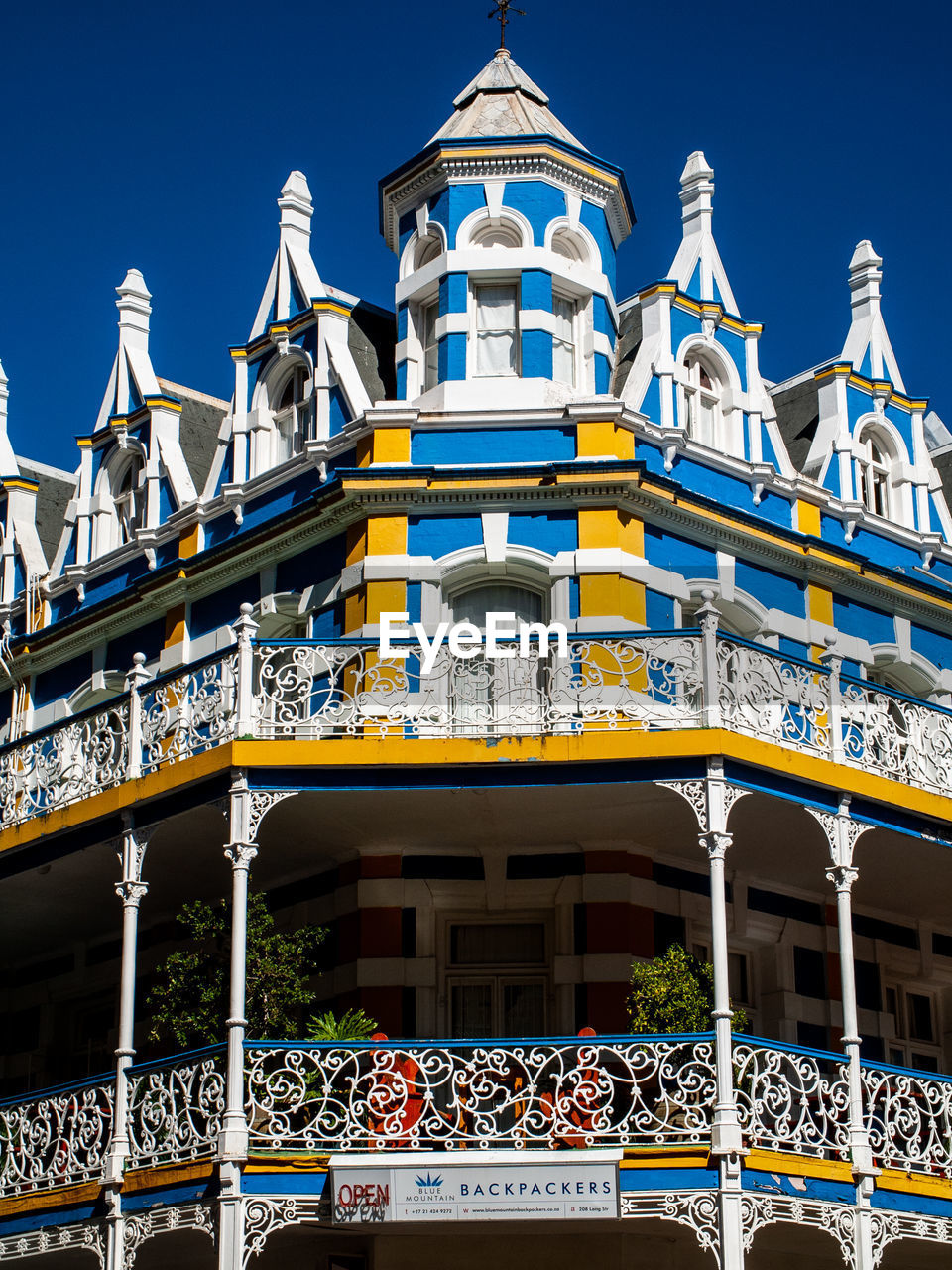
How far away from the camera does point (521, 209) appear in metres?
23.5

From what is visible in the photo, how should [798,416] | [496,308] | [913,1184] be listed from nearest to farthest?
[913,1184] < [496,308] < [798,416]

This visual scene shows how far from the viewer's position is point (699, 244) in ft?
80.9

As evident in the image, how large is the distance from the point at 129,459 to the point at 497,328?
635 cm

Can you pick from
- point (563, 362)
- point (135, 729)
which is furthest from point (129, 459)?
point (135, 729)

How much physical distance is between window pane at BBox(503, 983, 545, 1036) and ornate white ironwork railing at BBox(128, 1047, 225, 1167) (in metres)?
3.87

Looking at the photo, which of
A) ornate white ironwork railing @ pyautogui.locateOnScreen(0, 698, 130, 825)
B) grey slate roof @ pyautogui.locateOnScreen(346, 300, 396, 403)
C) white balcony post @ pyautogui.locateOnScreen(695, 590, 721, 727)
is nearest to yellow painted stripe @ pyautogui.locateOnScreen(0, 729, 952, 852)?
white balcony post @ pyautogui.locateOnScreen(695, 590, 721, 727)

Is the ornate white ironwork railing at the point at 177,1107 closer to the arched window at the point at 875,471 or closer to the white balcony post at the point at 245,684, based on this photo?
the white balcony post at the point at 245,684

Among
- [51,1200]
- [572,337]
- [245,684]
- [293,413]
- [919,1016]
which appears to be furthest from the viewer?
[293,413]

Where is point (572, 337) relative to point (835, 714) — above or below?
above

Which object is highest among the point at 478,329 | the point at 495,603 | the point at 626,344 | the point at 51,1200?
the point at 626,344

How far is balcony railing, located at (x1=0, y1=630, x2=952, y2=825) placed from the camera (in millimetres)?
18844

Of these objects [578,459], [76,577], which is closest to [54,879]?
[76,577]

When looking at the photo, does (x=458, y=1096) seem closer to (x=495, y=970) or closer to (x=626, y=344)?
(x=495, y=970)

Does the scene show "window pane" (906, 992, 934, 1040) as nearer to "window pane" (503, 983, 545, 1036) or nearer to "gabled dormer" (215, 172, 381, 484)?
"window pane" (503, 983, 545, 1036)
